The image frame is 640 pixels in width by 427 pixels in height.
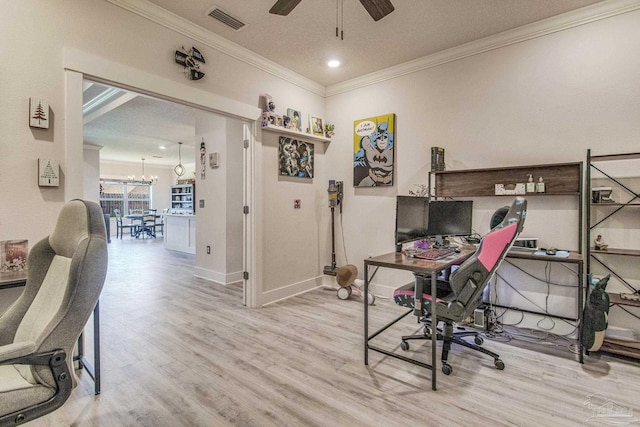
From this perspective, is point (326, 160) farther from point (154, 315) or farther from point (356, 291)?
point (154, 315)

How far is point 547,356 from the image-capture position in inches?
96.3

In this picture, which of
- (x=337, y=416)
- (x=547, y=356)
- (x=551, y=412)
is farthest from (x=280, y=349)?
(x=547, y=356)

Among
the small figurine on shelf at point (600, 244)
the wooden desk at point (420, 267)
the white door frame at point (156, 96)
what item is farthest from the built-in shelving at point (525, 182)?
the white door frame at point (156, 96)

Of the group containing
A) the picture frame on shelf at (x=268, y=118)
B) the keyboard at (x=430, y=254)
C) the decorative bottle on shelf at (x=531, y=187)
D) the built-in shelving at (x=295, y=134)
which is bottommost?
the keyboard at (x=430, y=254)

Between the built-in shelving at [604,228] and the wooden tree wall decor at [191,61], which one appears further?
the wooden tree wall decor at [191,61]

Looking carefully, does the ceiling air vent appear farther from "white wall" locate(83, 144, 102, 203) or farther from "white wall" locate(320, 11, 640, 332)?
"white wall" locate(83, 144, 102, 203)

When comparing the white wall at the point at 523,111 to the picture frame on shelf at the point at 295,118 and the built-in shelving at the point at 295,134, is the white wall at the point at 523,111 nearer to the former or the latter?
the built-in shelving at the point at 295,134

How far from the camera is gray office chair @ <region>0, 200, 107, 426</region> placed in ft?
3.66

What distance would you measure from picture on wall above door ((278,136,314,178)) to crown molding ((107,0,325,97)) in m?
0.80

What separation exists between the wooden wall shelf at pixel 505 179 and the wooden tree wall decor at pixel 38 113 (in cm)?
343

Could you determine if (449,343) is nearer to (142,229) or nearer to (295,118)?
(295,118)

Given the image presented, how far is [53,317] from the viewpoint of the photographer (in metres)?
1.18

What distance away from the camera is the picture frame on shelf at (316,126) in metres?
4.23

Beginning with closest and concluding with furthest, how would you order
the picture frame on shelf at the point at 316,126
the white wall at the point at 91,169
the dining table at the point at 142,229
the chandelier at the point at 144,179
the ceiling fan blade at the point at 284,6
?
1. the ceiling fan blade at the point at 284,6
2. the picture frame on shelf at the point at 316,126
3. the white wall at the point at 91,169
4. the dining table at the point at 142,229
5. the chandelier at the point at 144,179
